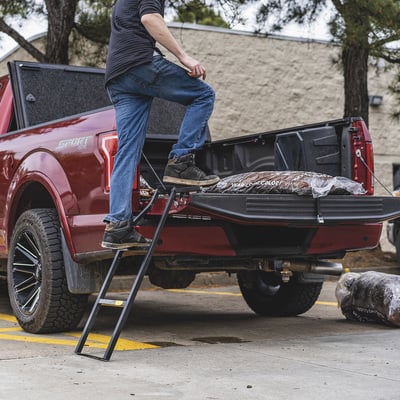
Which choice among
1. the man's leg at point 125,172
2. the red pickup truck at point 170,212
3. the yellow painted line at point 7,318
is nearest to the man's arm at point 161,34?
the man's leg at point 125,172

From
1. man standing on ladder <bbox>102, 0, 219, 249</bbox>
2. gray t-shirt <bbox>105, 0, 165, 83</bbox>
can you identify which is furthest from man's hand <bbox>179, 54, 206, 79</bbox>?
gray t-shirt <bbox>105, 0, 165, 83</bbox>

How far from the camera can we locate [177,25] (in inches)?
584

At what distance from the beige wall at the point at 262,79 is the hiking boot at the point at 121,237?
9.93 metres

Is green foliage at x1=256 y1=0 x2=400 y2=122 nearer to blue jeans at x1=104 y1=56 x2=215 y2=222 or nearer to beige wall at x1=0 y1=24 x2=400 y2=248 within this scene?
beige wall at x1=0 y1=24 x2=400 y2=248

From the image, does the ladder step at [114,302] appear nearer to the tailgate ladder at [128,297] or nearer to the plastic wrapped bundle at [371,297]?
the tailgate ladder at [128,297]

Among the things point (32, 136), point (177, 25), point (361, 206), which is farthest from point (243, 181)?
point (177, 25)

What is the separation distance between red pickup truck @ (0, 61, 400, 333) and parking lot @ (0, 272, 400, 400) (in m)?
0.43

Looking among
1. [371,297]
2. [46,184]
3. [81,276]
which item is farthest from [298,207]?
[46,184]

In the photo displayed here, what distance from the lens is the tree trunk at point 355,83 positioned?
39.5 feet

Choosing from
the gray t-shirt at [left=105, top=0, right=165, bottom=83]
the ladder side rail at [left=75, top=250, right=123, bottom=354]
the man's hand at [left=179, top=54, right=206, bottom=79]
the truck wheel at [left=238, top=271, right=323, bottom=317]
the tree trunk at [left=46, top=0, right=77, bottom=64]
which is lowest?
Answer: the truck wheel at [left=238, top=271, right=323, bottom=317]

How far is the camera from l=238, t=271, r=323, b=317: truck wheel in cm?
744

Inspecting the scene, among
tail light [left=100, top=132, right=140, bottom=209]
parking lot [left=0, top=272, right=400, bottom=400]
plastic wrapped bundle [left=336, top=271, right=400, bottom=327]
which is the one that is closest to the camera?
parking lot [left=0, top=272, right=400, bottom=400]

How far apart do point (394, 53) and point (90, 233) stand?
23.1ft

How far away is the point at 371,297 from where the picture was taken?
6922mm
